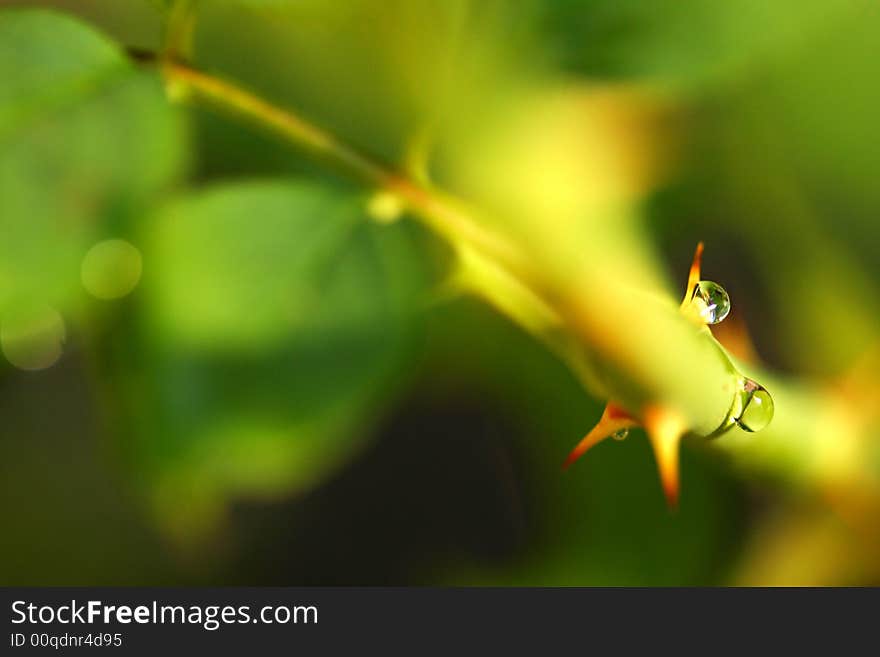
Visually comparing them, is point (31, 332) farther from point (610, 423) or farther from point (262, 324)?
point (610, 423)

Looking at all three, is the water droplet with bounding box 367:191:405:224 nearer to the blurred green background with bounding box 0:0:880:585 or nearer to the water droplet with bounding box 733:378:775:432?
the blurred green background with bounding box 0:0:880:585

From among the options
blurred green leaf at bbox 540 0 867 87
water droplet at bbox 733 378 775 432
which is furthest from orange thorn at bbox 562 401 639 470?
blurred green leaf at bbox 540 0 867 87

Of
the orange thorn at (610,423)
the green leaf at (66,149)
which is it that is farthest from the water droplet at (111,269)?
the orange thorn at (610,423)

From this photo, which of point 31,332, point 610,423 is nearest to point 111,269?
point 31,332

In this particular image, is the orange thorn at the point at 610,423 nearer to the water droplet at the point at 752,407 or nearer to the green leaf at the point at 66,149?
the water droplet at the point at 752,407

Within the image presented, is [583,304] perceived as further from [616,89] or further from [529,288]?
[616,89]

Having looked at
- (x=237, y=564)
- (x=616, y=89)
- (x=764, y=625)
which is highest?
(x=616, y=89)

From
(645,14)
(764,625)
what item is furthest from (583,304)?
(764,625)
